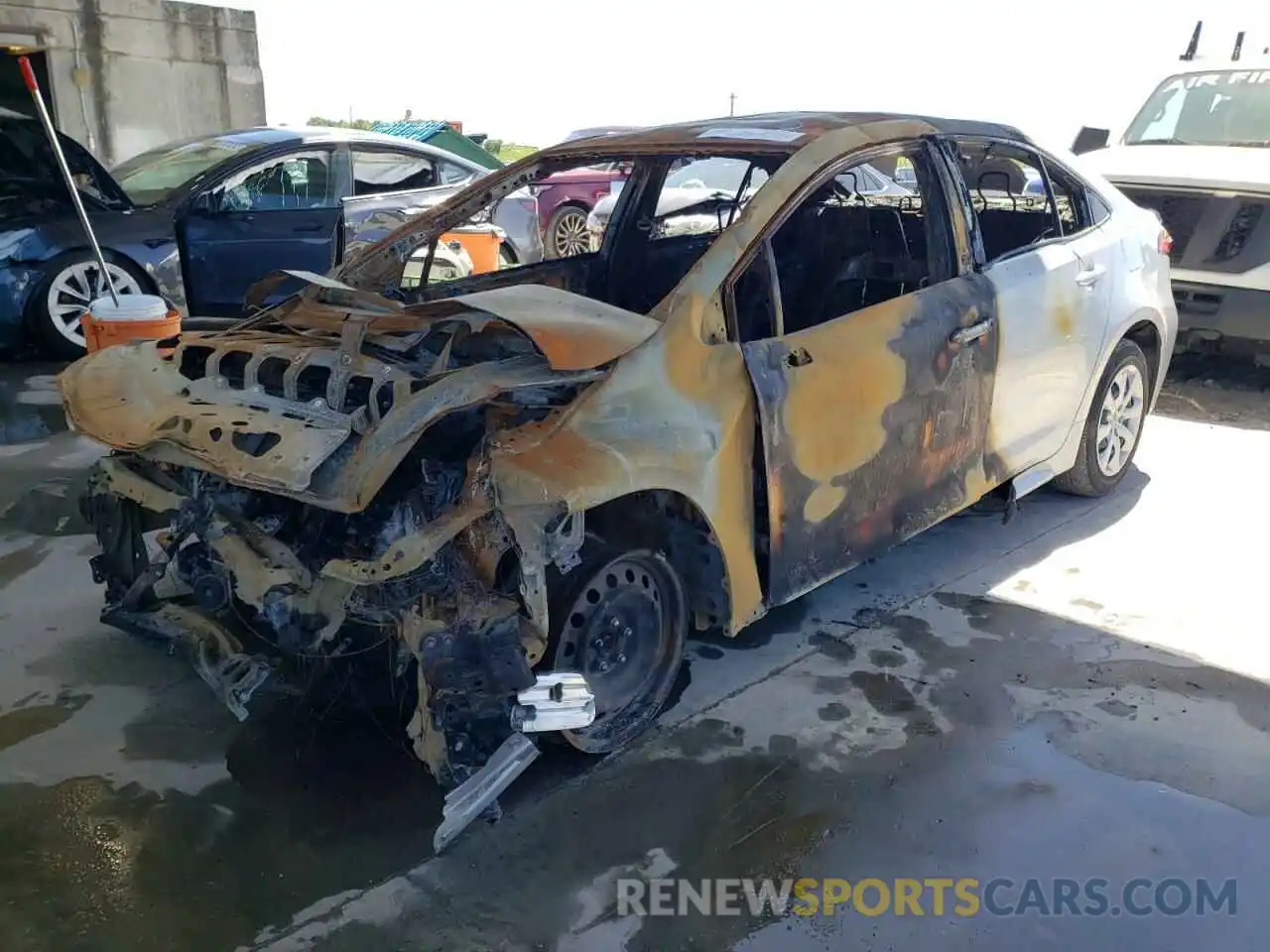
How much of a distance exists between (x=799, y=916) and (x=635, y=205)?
300cm

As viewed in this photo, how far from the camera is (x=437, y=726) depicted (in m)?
2.62

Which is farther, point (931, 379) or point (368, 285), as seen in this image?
point (368, 285)

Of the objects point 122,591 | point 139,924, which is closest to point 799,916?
point 139,924

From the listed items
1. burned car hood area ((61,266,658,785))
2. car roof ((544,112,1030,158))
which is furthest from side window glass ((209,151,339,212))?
burned car hood area ((61,266,658,785))

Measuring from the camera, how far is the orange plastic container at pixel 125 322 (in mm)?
4734

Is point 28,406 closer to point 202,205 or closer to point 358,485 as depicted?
point 202,205

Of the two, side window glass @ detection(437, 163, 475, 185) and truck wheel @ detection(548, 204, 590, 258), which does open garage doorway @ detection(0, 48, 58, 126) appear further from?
side window glass @ detection(437, 163, 475, 185)

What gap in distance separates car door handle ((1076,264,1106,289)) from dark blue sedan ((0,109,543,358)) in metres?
4.49

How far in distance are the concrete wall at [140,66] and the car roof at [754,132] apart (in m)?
11.5

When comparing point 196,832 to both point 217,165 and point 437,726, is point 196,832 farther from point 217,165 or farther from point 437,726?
point 217,165

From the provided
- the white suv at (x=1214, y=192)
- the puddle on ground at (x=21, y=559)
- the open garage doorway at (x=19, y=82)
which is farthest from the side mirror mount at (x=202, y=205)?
the open garage doorway at (x=19, y=82)

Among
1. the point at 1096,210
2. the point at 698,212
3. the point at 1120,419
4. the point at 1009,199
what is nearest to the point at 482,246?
the point at 698,212

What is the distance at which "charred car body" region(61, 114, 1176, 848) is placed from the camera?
2.62 meters

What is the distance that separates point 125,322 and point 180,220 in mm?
2482
